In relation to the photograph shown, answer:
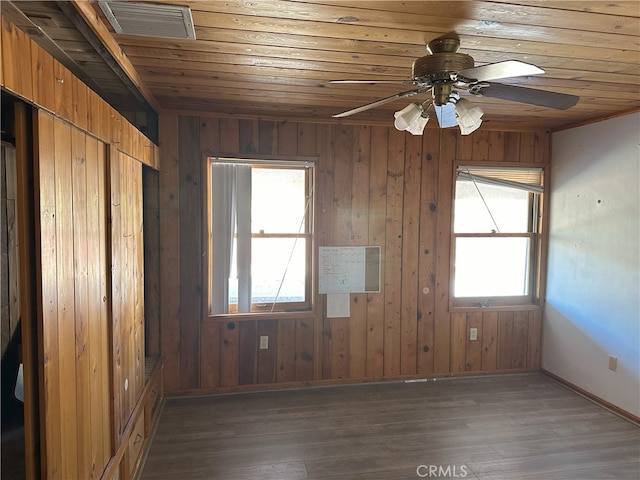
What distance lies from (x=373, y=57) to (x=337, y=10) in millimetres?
532

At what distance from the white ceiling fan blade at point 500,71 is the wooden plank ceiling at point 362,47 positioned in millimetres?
267

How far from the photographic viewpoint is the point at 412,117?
1.96 meters

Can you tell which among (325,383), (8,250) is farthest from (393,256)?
(8,250)

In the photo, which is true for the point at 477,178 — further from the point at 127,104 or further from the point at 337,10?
the point at 127,104

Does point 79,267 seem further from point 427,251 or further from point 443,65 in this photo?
point 427,251

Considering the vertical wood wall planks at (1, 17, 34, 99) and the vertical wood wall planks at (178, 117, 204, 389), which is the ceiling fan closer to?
the vertical wood wall planks at (1, 17, 34, 99)

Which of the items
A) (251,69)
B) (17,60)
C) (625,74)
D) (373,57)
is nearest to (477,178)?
(625,74)

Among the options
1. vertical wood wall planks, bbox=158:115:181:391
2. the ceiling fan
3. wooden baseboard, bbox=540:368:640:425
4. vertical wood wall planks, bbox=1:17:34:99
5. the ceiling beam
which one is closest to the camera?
vertical wood wall planks, bbox=1:17:34:99

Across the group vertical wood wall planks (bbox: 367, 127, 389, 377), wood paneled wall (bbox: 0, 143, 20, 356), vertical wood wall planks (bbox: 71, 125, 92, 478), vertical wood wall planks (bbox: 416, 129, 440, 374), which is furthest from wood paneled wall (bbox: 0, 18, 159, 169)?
vertical wood wall planks (bbox: 416, 129, 440, 374)

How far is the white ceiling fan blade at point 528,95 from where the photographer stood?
1765 mm

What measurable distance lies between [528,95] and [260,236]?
2321mm

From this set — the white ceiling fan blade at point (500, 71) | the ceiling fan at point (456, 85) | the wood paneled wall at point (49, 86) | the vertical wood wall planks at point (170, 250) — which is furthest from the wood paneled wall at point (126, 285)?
the white ceiling fan blade at point (500, 71)

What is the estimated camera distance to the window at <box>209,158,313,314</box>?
135 inches
